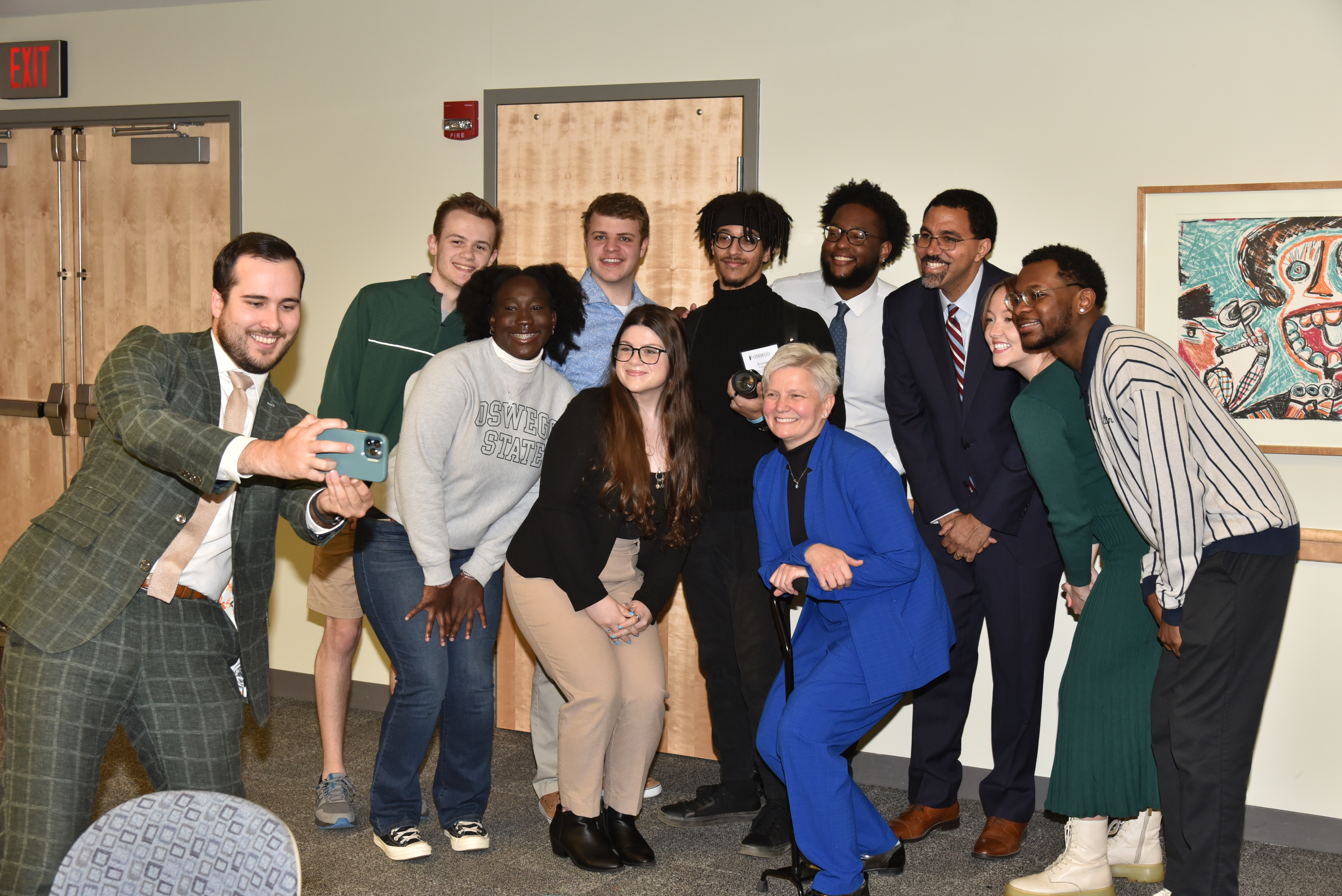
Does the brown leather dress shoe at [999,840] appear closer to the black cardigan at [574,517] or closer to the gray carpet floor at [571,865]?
the gray carpet floor at [571,865]

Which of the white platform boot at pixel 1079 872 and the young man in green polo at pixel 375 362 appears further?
the young man in green polo at pixel 375 362

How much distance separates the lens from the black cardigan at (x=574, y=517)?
3066mm

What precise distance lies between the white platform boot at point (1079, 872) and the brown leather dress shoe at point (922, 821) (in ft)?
1.39

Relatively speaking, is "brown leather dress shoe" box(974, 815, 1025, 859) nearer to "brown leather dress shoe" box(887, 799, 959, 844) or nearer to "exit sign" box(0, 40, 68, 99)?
"brown leather dress shoe" box(887, 799, 959, 844)

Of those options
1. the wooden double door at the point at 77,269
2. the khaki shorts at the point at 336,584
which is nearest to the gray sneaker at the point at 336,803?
the khaki shorts at the point at 336,584

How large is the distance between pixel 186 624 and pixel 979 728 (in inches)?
109

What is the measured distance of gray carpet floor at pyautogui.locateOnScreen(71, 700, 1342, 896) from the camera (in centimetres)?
314

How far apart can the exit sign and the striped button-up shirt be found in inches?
188

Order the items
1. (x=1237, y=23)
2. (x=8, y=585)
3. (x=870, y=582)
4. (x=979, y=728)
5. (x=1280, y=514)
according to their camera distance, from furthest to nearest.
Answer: (x=979, y=728) < (x=1237, y=23) < (x=870, y=582) < (x=1280, y=514) < (x=8, y=585)

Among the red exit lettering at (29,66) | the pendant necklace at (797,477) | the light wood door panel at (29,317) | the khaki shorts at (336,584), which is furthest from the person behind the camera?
the light wood door panel at (29,317)

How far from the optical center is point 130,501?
2.18 m

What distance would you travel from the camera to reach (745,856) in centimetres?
333

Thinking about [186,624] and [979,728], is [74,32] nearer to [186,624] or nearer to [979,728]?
[186,624]

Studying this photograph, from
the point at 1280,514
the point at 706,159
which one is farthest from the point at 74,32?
the point at 1280,514
